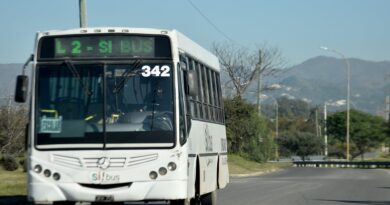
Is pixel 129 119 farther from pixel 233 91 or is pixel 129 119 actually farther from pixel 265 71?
pixel 265 71

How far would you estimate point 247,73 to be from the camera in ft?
231

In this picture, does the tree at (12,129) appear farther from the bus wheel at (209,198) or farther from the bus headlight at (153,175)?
the bus headlight at (153,175)

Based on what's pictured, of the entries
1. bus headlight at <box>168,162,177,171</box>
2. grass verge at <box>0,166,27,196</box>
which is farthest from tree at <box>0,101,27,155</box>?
bus headlight at <box>168,162,177,171</box>

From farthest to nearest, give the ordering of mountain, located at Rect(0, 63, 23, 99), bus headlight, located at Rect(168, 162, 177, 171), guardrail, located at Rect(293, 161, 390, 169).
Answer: guardrail, located at Rect(293, 161, 390, 169) < mountain, located at Rect(0, 63, 23, 99) < bus headlight, located at Rect(168, 162, 177, 171)

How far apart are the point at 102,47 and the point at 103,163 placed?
1.93 metres

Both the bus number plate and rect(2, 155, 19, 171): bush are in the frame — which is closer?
the bus number plate

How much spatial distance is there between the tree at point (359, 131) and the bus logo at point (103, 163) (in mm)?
132518

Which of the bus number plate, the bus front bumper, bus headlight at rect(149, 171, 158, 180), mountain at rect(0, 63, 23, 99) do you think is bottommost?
the bus number plate

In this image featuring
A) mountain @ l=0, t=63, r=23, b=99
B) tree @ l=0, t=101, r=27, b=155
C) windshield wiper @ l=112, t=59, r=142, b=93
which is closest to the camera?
windshield wiper @ l=112, t=59, r=142, b=93

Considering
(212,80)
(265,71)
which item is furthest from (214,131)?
(265,71)

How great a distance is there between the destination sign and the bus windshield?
0.18m

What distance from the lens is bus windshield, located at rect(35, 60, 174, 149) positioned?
1377cm

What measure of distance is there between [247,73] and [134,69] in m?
56.6

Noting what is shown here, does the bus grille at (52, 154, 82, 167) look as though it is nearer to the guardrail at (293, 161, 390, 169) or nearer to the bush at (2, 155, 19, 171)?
the bush at (2, 155, 19, 171)
